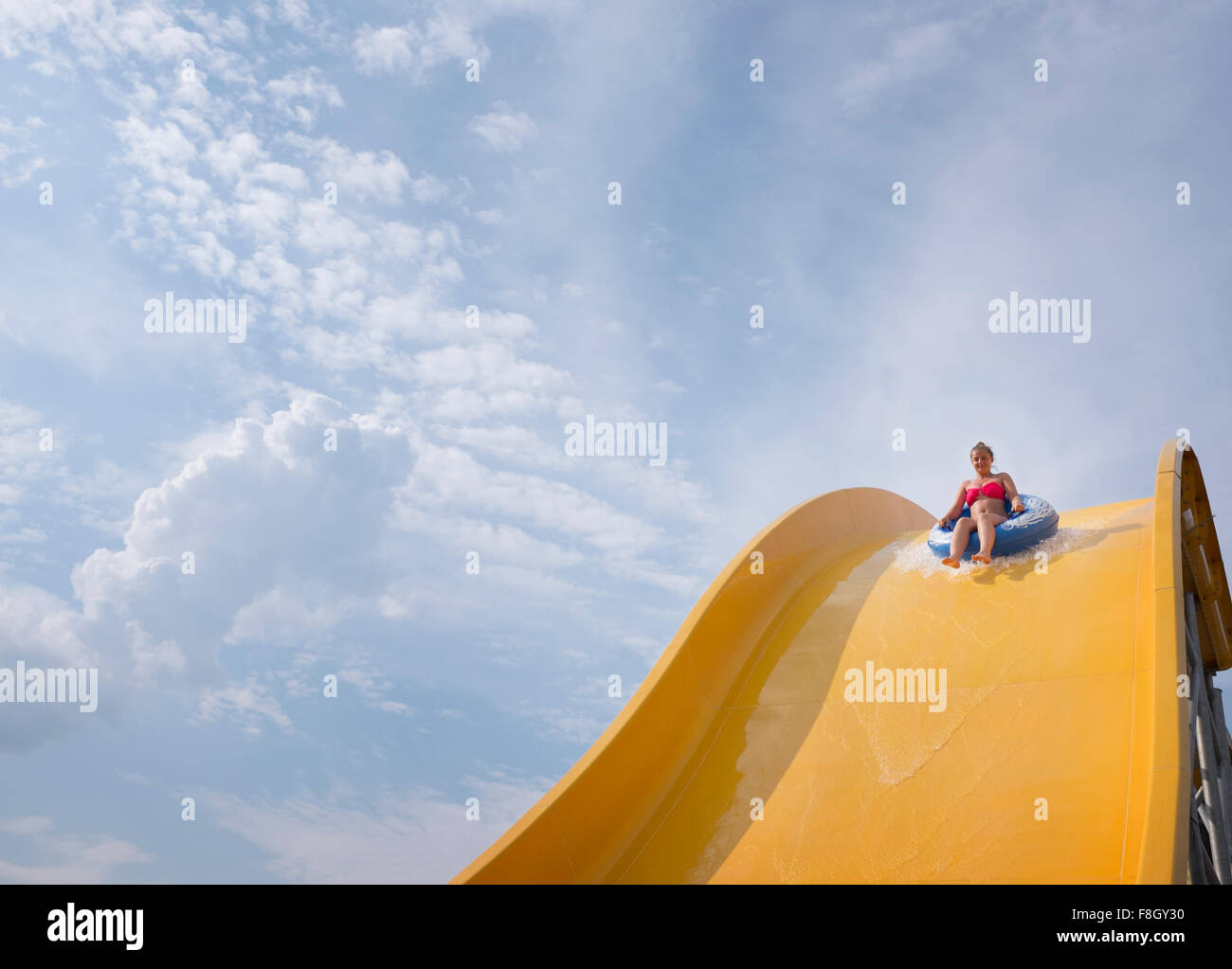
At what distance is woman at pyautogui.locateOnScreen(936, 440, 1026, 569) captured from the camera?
6.73 m

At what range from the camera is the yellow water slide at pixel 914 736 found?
4230 millimetres

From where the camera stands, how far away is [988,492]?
6.91m

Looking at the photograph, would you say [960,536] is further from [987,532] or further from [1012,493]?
[1012,493]

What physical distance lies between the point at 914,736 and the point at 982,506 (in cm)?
241

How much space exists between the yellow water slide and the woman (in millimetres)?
183

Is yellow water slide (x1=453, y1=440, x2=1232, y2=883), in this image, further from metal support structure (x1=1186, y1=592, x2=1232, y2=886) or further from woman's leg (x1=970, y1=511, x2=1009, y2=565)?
metal support structure (x1=1186, y1=592, x2=1232, y2=886)

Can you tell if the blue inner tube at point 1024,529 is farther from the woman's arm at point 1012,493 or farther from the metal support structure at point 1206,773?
the metal support structure at point 1206,773

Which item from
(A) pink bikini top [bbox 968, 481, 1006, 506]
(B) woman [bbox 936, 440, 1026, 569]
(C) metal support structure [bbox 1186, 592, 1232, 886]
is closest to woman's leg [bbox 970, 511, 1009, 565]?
(B) woman [bbox 936, 440, 1026, 569]

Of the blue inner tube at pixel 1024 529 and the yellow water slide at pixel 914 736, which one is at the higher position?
the blue inner tube at pixel 1024 529

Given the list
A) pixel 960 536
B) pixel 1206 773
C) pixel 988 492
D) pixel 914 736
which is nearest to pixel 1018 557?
pixel 960 536

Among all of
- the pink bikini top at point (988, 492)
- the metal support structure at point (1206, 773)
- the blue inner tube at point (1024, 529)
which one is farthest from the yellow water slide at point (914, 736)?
the metal support structure at point (1206, 773)
